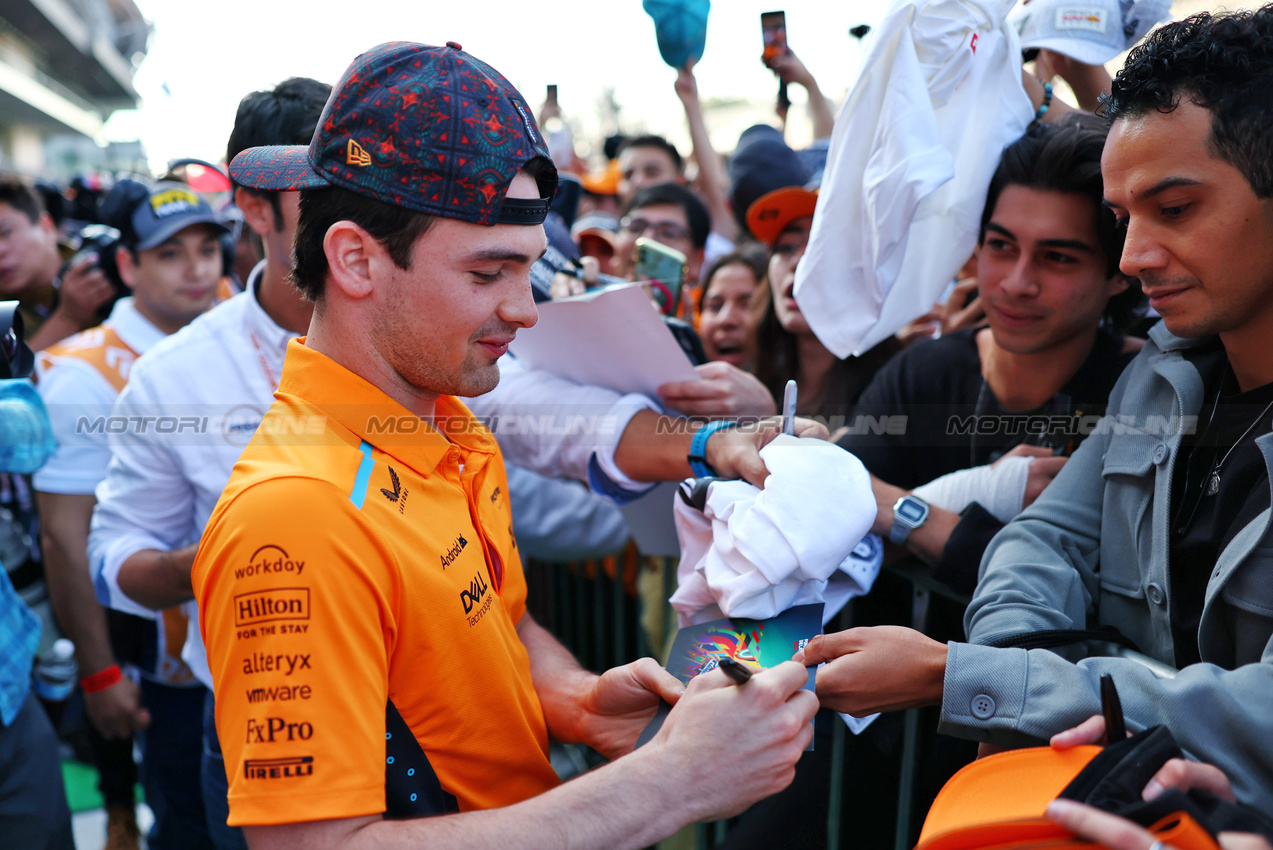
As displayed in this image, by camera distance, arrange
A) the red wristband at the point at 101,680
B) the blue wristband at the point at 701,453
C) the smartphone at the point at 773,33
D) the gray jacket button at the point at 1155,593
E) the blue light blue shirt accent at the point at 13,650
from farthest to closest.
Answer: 1. the smartphone at the point at 773,33
2. the red wristband at the point at 101,680
3. the blue light blue shirt accent at the point at 13,650
4. the blue wristband at the point at 701,453
5. the gray jacket button at the point at 1155,593

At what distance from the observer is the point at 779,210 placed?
3.62 m

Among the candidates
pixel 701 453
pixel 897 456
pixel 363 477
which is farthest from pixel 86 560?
pixel 897 456

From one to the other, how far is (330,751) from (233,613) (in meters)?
0.26

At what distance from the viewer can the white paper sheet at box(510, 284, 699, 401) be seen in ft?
7.64

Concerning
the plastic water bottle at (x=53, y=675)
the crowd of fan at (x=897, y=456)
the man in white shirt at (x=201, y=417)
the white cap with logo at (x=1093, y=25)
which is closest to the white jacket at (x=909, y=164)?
the crowd of fan at (x=897, y=456)

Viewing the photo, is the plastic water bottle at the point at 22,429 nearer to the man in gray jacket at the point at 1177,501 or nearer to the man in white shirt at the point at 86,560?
the man in white shirt at the point at 86,560

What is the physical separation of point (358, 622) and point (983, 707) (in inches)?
42.8

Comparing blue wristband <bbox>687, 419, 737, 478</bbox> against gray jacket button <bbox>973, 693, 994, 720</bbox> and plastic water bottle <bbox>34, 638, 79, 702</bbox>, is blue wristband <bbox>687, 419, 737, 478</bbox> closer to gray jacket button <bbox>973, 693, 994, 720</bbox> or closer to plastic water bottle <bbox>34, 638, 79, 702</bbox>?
gray jacket button <bbox>973, 693, 994, 720</bbox>

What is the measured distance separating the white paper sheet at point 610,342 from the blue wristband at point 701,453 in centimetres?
27

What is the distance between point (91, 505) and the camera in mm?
3262

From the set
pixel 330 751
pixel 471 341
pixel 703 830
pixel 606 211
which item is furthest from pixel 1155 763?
pixel 606 211

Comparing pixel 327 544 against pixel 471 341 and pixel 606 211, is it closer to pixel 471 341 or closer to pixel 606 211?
pixel 471 341

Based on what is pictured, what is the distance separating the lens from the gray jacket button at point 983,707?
1.48 meters

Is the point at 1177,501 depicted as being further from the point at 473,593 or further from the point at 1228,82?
the point at 473,593
